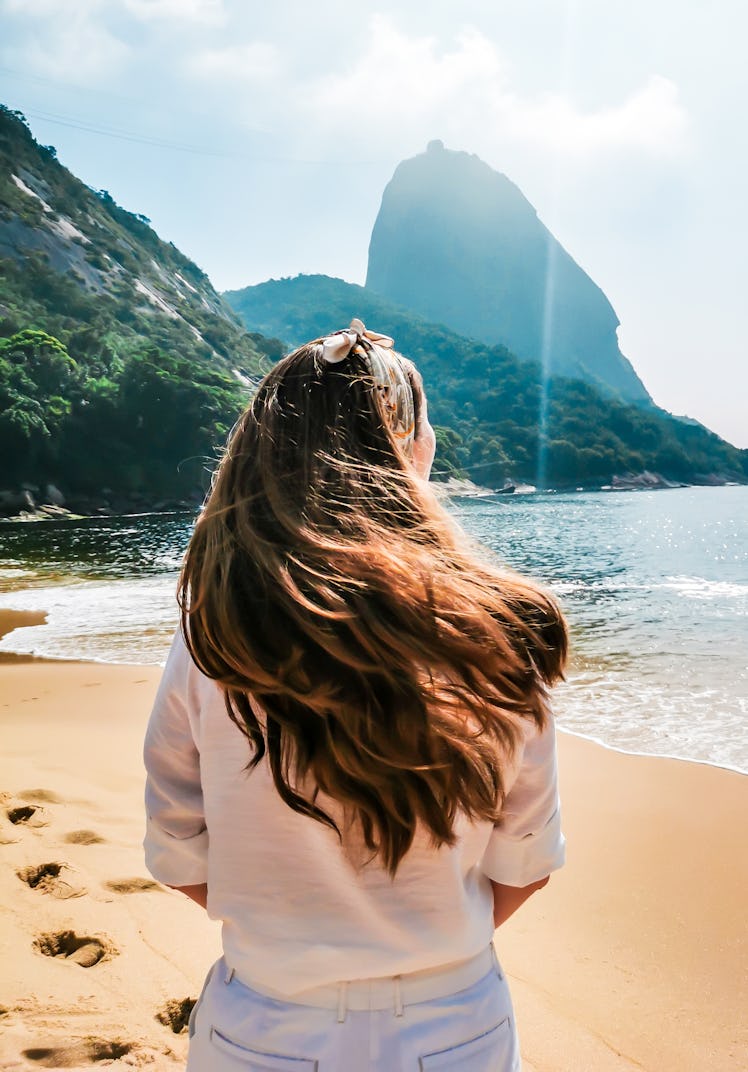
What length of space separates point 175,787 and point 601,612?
38.0 feet

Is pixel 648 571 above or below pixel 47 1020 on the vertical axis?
below

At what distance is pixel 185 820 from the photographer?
37.7 inches

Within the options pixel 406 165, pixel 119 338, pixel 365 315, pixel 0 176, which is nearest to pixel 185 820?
pixel 119 338

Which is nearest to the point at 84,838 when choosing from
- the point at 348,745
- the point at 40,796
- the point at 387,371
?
the point at 40,796

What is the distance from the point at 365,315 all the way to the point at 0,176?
67056 millimetres

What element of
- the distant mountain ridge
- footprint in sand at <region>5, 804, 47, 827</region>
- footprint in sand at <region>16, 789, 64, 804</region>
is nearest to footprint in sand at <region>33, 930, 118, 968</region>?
footprint in sand at <region>5, 804, 47, 827</region>

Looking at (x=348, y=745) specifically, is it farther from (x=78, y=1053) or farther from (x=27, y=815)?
(x=27, y=815)

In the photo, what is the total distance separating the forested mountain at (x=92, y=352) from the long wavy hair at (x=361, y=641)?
26521 millimetres

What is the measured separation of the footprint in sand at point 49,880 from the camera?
2.72m

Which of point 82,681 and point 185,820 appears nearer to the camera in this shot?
point 185,820

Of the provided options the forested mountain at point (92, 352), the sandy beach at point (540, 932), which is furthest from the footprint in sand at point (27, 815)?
the forested mountain at point (92, 352)

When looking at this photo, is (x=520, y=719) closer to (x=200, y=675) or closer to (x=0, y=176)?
(x=200, y=675)

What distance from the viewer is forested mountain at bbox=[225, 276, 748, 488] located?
80.0 metres

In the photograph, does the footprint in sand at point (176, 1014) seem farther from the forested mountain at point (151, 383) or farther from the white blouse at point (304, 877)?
the forested mountain at point (151, 383)
